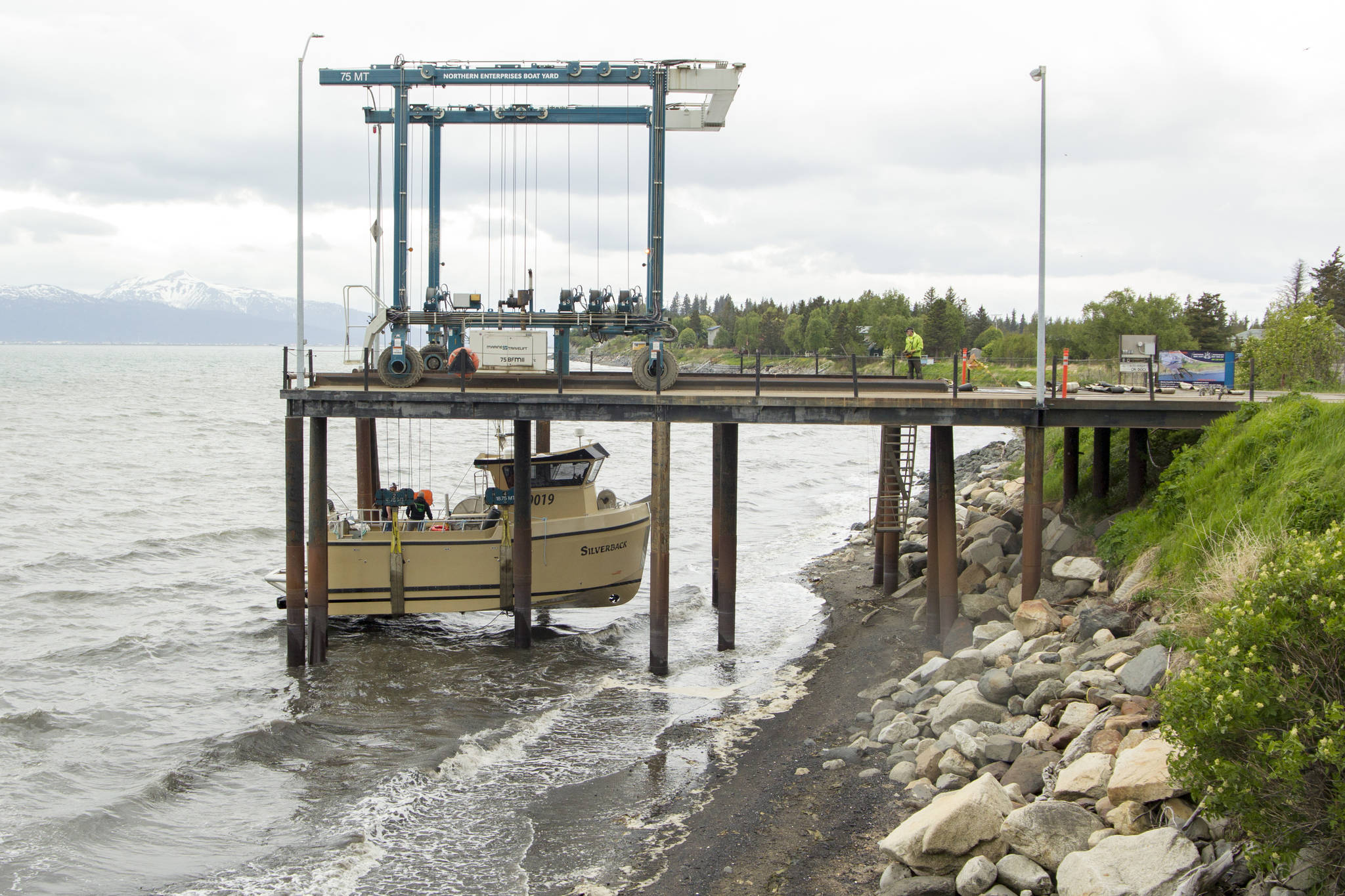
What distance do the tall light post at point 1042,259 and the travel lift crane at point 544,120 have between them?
6415 millimetres

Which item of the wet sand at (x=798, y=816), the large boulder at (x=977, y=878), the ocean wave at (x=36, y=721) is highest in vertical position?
the large boulder at (x=977, y=878)

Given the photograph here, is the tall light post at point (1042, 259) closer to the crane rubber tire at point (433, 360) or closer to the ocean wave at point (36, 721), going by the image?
the crane rubber tire at point (433, 360)

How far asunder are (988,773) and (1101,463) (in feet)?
41.6

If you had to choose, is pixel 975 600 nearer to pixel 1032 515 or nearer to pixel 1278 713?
pixel 1032 515

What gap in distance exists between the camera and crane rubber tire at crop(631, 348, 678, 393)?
21203 millimetres

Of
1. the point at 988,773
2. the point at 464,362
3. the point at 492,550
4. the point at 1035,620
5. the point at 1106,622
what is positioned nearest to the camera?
the point at 988,773

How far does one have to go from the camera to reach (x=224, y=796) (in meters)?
15.9

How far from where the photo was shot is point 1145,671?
41.8 ft

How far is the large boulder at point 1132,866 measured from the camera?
30.0ft

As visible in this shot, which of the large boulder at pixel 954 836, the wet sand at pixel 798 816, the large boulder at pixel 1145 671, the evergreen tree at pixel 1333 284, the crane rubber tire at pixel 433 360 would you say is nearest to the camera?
the large boulder at pixel 954 836

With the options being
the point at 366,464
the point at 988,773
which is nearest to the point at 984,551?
the point at 988,773

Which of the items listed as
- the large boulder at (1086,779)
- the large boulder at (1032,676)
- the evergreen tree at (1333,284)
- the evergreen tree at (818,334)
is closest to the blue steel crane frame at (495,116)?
the large boulder at (1032,676)

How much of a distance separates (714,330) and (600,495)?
4936 inches

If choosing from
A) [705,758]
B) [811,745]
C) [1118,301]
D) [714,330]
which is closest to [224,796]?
[705,758]
